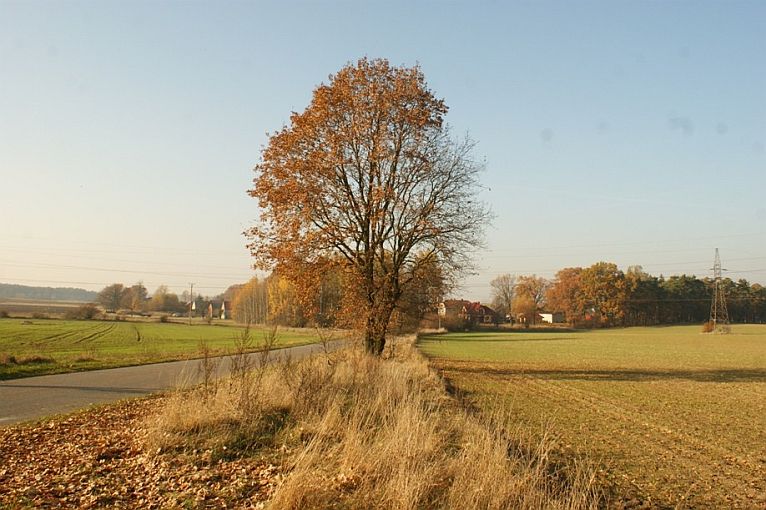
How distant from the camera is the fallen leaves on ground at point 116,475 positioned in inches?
268

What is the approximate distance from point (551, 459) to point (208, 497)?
6.51 m

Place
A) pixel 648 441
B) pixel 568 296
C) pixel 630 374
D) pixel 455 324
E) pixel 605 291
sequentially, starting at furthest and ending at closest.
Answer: pixel 568 296, pixel 605 291, pixel 455 324, pixel 630 374, pixel 648 441

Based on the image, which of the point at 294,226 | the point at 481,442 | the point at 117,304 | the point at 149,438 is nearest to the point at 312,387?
the point at 149,438

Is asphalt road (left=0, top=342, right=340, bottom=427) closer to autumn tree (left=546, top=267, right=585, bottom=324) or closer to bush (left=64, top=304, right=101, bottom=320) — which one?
bush (left=64, top=304, right=101, bottom=320)

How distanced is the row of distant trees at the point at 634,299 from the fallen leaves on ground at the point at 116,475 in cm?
13673

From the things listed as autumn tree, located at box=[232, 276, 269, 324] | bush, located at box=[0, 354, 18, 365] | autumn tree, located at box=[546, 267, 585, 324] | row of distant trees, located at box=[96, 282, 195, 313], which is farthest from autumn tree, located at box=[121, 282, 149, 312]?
bush, located at box=[0, 354, 18, 365]

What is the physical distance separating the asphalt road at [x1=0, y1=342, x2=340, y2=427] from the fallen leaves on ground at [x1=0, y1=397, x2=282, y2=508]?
2222 millimetres

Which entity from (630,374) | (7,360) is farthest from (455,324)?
(7,360)

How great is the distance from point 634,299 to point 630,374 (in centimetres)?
11437

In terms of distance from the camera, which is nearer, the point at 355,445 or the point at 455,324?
the point at 355,445

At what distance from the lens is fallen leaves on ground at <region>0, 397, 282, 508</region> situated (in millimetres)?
6812

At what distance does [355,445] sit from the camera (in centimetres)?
786

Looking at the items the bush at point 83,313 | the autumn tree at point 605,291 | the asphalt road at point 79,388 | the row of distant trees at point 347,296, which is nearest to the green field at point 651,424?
the row of distant trees at point 347,296

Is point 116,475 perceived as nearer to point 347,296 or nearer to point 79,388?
point 79,388
